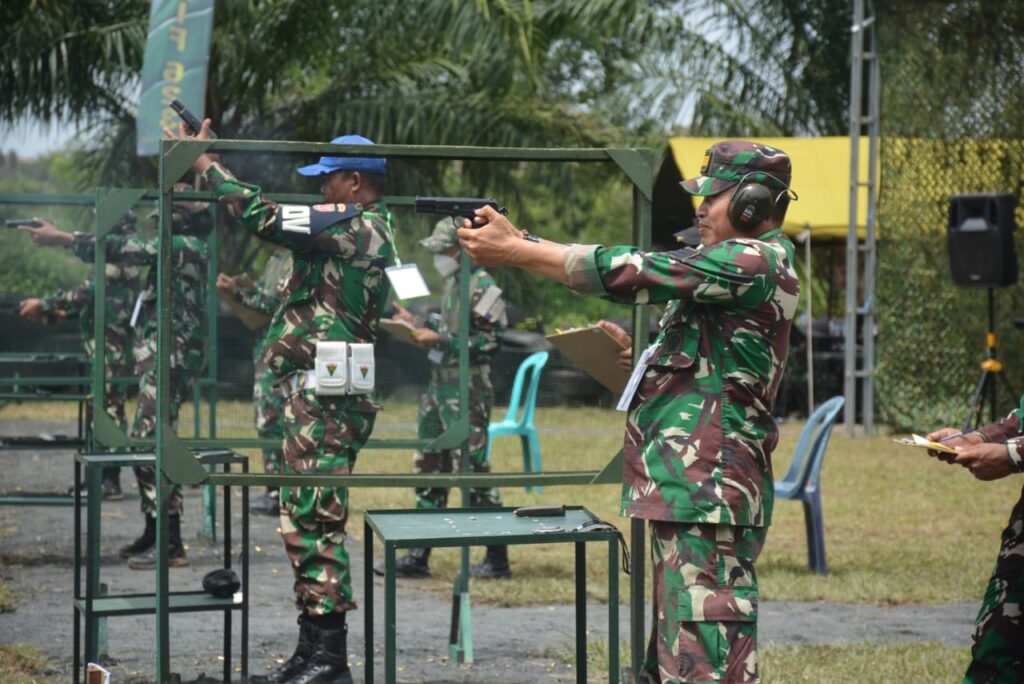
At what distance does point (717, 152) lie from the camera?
4.34 metres

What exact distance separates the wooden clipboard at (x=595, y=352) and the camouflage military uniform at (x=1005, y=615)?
4.03ft

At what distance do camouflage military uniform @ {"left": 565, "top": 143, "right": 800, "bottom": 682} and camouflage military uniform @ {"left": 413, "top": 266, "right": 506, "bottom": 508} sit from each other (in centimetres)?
209

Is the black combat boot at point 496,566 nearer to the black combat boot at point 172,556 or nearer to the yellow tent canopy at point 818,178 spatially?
the black combat boot at point 172,556

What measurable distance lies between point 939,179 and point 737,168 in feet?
42.5

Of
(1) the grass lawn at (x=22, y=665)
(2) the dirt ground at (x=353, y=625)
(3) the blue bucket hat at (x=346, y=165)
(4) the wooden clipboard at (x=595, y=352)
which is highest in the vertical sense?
(3) the blue bucket hat at (x=346, y=165)

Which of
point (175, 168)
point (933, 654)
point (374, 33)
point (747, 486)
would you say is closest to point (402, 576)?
point (933, 654)

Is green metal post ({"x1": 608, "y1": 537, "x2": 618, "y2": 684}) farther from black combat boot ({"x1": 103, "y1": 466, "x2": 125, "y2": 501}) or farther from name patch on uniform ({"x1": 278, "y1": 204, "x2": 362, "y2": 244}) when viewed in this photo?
black combat boot ({"x1": 103, "y1": 466, "x2": 125, "y2": 501})

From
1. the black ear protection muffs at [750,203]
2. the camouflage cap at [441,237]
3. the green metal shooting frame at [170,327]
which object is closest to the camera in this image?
the black ear protection muffs at [750,203]

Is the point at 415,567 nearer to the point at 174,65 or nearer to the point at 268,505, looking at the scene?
the point at 268,505

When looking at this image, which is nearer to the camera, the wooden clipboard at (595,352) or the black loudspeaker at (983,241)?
the wooden clipboard at (595,352)

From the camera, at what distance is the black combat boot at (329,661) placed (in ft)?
18.8

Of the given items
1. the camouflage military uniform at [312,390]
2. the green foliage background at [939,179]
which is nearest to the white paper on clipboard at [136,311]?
the camouflage military uniform at [312,390]

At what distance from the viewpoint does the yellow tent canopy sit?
57.4 ft

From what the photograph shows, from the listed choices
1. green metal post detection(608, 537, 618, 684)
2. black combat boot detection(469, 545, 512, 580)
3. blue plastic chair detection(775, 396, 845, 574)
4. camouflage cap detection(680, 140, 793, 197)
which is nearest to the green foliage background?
blue plastic chair detection(775, 396, 845, 574)
